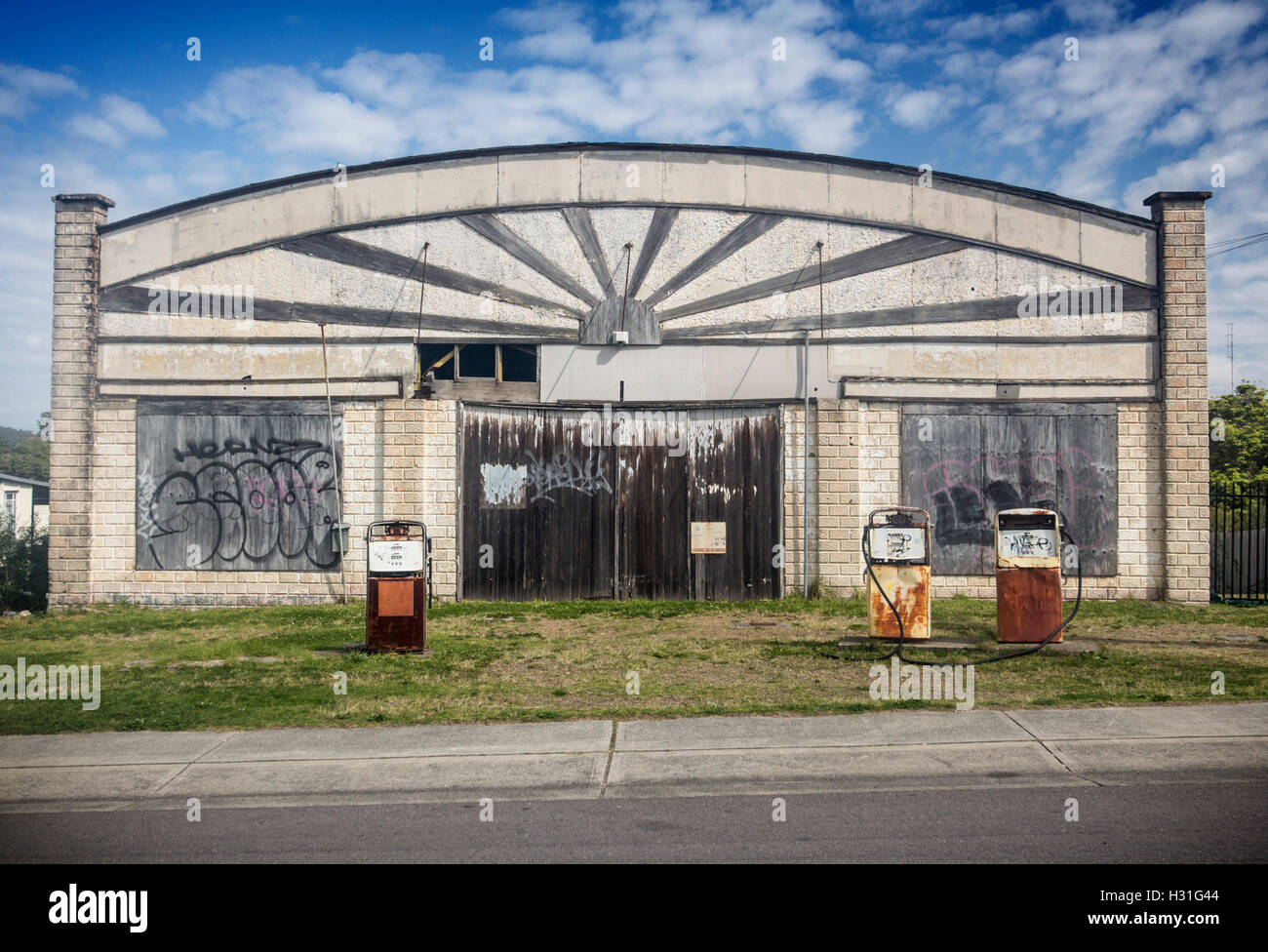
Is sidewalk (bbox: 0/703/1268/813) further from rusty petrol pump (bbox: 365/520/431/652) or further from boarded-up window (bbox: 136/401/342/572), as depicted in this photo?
boarded-up window (bbox: 136/401/342/572)

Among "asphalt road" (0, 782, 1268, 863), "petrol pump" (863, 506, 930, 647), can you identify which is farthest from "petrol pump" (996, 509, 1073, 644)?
"asphalt road" (0, 782, 1268, 863)

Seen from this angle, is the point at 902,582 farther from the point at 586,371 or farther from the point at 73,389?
the point at 73,389

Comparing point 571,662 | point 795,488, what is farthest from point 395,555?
point 795,488

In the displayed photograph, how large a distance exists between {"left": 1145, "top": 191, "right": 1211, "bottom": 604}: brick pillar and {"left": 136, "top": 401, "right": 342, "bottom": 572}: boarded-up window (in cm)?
1312

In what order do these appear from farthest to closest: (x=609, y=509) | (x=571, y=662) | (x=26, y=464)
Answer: (x=26, y=464), (x=609, y=509), (x=571, y=662)

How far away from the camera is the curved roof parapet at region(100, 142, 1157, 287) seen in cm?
1457

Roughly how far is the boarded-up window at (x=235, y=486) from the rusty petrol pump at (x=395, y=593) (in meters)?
4.43

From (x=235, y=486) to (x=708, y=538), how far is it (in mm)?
7667

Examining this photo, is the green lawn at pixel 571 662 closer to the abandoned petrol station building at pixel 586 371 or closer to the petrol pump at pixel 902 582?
the petrol pump at pixel 902 582

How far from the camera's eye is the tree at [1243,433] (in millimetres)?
30531

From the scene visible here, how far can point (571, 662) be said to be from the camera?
1002cm

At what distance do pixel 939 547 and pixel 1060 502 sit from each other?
202 cm
